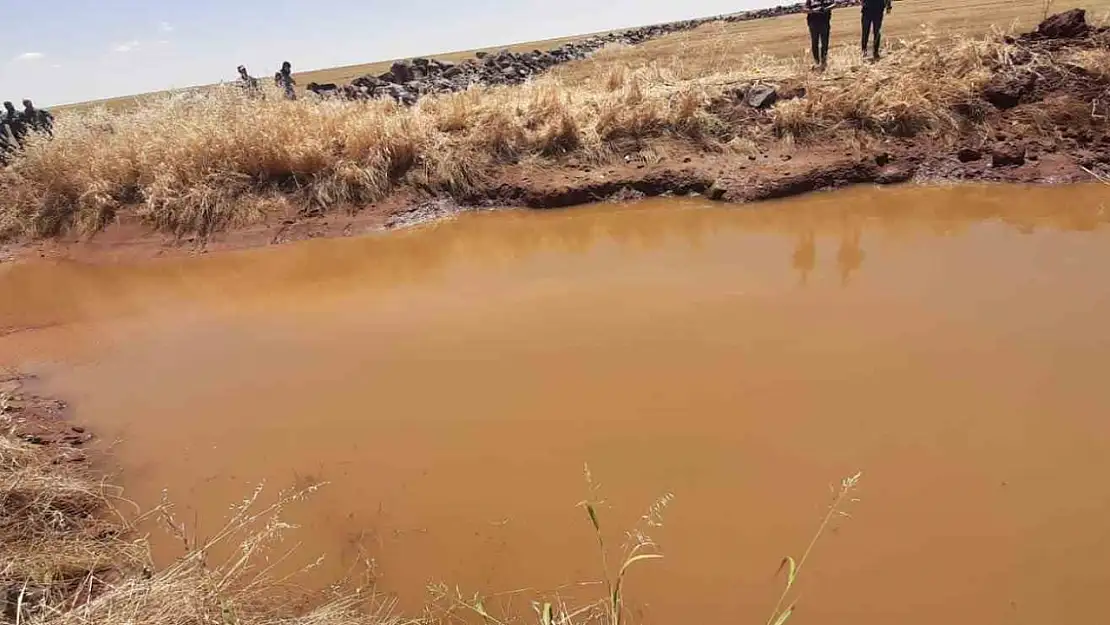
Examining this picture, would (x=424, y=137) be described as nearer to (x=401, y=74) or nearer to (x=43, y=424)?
(x=43, y=424)

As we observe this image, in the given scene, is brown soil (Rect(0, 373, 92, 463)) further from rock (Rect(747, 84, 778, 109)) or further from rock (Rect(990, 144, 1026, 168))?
rock (Rect(990, 144, 1026, 168))

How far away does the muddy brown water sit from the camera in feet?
8.51

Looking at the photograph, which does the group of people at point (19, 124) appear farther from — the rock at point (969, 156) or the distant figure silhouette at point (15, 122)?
the rock at point (969, 156)

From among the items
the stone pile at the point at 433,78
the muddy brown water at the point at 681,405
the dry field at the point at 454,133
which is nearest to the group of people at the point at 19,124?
the dry field at the point at 454,133

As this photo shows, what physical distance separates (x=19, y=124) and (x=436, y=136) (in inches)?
352

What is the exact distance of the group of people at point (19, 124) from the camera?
1016 cm

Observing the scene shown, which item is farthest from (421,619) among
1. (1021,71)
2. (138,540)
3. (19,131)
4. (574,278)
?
(19,131)

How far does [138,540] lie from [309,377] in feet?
5.27

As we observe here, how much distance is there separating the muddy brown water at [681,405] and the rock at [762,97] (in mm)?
2404

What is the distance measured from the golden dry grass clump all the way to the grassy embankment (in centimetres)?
2

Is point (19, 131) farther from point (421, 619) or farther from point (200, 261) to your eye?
point (421, 619)

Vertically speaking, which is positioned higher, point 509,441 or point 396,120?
point 396,120

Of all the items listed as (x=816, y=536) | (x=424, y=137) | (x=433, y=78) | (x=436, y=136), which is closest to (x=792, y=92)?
(x=436, y=136)

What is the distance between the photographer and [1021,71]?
25.4ft
